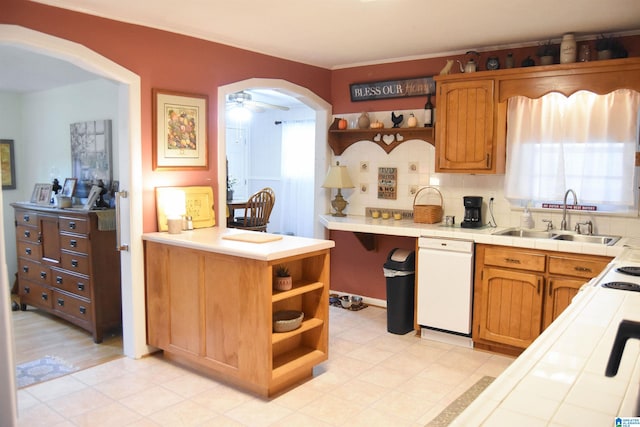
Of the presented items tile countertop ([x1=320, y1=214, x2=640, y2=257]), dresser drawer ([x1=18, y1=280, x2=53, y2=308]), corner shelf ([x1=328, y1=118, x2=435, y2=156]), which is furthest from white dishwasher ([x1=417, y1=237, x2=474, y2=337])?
dresser drawer ([x1=18, y1=280, x2=53, y2=308])

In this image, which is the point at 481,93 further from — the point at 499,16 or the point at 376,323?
the point at 376,323

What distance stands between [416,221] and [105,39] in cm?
291

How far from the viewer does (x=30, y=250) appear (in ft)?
15.8

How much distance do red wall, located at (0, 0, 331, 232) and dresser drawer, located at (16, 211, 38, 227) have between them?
180 centimetres

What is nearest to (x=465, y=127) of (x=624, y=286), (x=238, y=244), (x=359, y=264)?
(x=359, y=264)

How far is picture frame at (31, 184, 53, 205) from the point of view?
16.7 feet

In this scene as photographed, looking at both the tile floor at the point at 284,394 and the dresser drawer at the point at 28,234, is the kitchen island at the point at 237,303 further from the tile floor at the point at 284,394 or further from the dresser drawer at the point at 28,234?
the dresser drawer at the point at 28,234

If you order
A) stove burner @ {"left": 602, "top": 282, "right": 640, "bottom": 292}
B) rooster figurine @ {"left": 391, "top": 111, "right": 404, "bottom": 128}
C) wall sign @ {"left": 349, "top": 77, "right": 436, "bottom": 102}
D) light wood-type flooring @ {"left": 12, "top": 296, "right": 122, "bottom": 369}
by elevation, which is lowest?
light wood-type flooring @ {"left": 12, "top": 296, "right": 122, "bottom": 369}

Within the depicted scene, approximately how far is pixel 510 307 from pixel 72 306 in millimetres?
3684

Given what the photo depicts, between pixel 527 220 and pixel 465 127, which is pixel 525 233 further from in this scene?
pixel 465 127

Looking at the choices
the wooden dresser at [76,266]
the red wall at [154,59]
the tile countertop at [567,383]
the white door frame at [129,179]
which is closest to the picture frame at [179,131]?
the red wall at [154,59]

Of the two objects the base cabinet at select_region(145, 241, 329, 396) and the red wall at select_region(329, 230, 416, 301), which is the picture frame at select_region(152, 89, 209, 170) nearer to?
the base cabinet at select_region(145, 241, 329, 396)

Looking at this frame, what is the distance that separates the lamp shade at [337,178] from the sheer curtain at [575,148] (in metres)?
1.56

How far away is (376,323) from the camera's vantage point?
14.8ft
